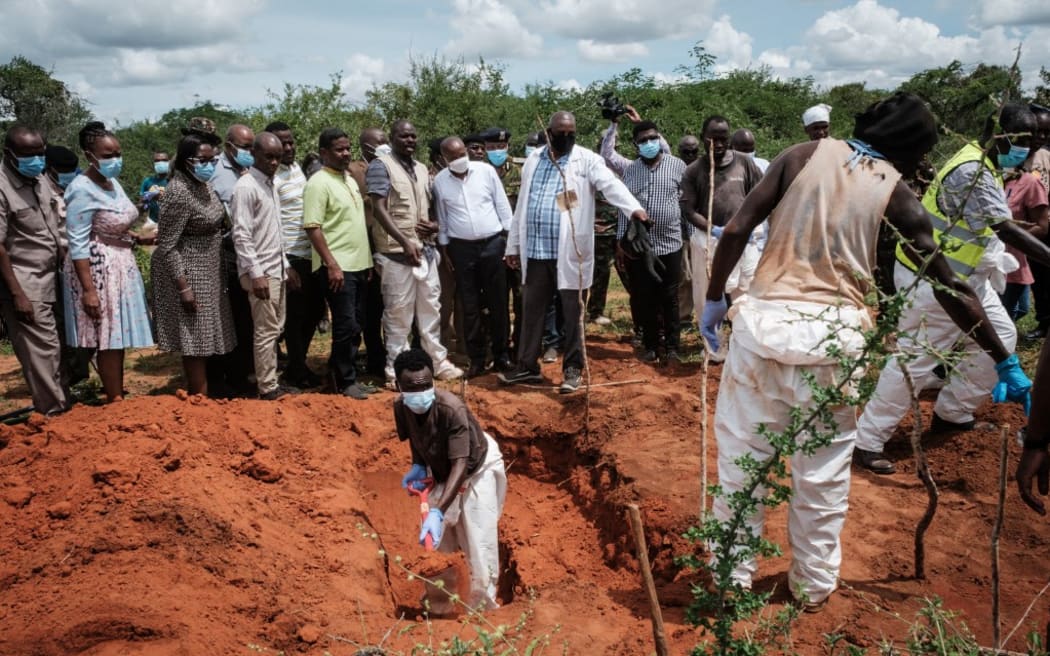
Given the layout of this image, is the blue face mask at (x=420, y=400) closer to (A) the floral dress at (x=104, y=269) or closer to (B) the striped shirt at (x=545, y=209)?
(B) the striped shirt at (x=545, y=209)

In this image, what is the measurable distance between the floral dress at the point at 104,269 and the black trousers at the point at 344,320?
4.20 ft

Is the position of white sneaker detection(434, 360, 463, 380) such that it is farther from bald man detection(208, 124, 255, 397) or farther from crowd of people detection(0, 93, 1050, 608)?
bald man detection(208, 124, 255, 397)

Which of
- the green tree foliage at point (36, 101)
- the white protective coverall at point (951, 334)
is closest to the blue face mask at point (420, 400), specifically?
the white protective coverall at point (951, 334)

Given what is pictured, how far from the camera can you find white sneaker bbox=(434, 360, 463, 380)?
22.2 feet

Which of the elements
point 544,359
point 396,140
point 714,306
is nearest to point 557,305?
point 544,359

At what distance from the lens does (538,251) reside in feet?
20.3

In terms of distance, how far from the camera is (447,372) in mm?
6785

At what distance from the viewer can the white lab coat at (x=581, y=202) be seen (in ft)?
20.0

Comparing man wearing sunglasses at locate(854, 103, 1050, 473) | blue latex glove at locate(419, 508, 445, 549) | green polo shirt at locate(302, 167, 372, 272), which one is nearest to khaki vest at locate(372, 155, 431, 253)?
green polo shirt at locate(302, 167, 372, 272)

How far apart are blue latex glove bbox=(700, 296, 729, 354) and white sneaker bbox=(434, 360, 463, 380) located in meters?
3.20

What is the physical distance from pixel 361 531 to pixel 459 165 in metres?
3.10

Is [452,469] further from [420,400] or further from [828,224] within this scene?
[828,224]

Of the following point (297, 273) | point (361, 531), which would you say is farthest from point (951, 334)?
point (297, 273)

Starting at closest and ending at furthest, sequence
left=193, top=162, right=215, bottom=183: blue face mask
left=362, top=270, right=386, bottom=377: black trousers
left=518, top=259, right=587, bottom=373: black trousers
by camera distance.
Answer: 1. left=193, top=162, right=215, bottom=183: blue face mask
2. left=518, top=259, right=587, bottom=373: black trousers
3. left=362, top=270, right=386, bottom=377: black trousers
